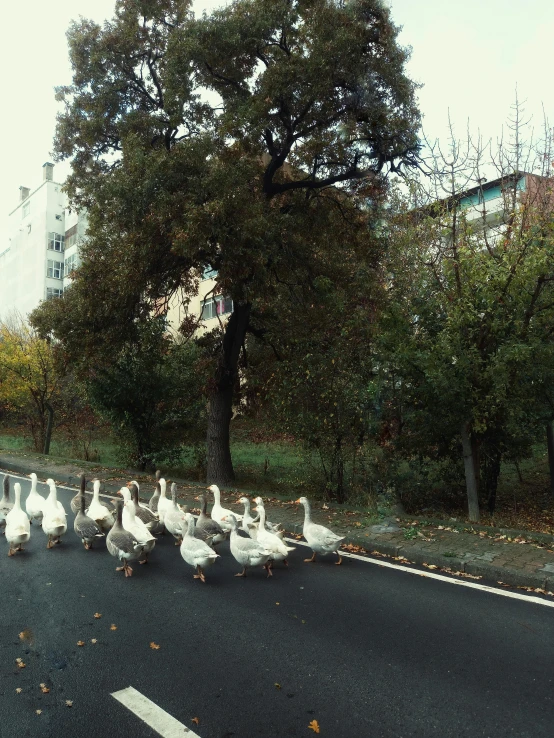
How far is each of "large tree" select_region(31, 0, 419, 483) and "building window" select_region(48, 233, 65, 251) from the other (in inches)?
1508

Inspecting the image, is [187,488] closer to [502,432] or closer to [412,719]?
[502,432]

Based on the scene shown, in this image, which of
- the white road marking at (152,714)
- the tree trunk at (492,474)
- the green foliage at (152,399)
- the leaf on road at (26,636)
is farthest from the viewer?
the green foliage at (152,399)

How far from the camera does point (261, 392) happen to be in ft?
42.4

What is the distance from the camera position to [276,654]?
465 centimetres

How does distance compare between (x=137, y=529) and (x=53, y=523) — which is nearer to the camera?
(x=137, y=529)

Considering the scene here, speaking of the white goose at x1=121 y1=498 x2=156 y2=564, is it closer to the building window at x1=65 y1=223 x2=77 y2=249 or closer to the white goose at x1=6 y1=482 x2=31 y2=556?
the white goose at x1=6 y1=482 x2=31 y2=556

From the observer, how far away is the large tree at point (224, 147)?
36.2 feet

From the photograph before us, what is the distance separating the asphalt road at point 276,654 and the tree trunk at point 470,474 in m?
3.33

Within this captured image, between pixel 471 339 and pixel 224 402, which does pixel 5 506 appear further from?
pixel 471 339

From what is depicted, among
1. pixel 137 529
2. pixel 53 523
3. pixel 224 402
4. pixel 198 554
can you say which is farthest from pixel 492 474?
pixel 53 523

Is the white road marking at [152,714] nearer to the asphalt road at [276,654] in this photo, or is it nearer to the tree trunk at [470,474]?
the asphalt road at [276,654]

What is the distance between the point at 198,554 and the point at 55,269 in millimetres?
48397

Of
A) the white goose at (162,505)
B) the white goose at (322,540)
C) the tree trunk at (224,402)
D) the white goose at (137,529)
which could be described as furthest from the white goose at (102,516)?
the tree trunk at (224,402)

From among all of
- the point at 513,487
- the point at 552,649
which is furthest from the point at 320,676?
the point at 513,487
